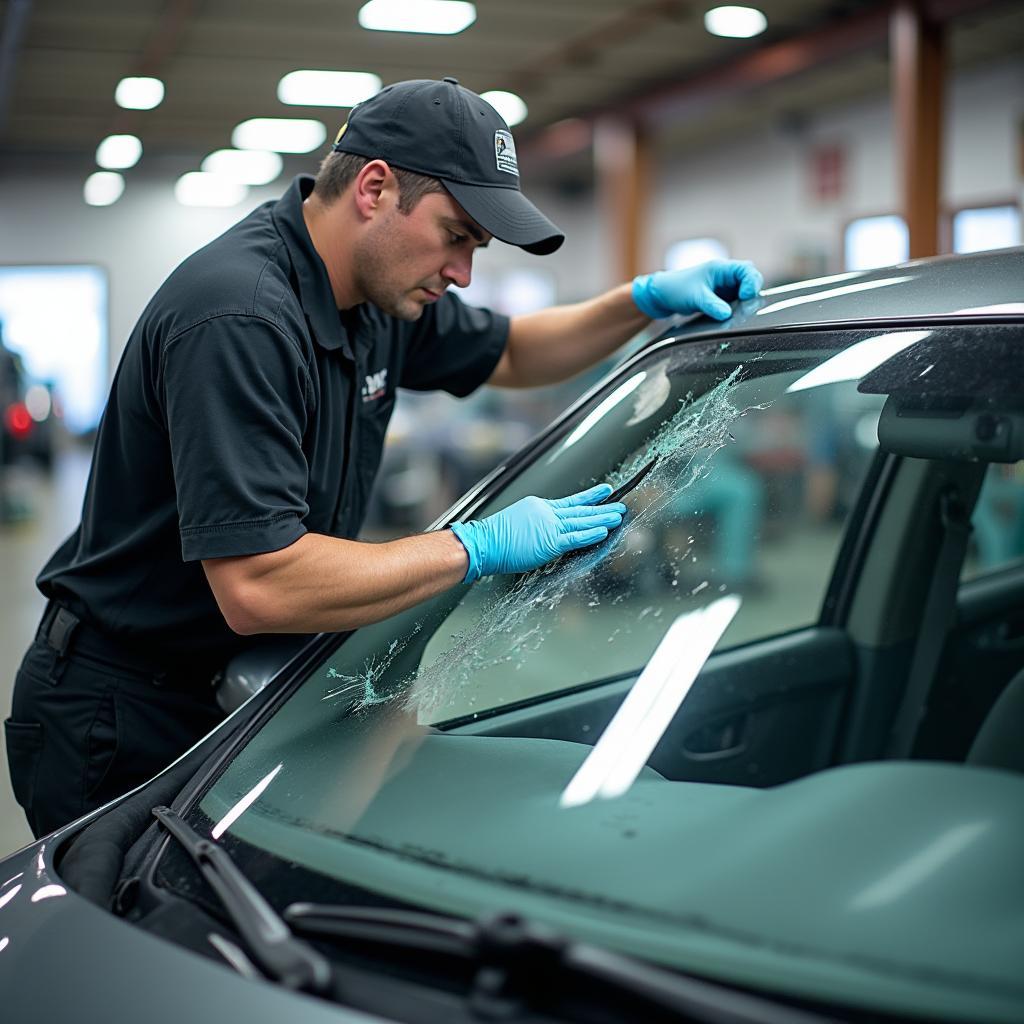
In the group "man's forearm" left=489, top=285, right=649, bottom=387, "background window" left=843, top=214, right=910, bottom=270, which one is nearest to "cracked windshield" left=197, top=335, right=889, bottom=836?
"man's forearm" left=489, top=285, right=649, bottom=387

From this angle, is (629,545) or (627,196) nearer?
(629,545)

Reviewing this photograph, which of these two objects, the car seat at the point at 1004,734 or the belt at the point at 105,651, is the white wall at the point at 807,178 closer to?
the car seat at the point at 1004,734

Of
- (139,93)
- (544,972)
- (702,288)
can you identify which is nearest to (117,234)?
(139,93)

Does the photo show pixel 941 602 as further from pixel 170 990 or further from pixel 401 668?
pixel 170 990

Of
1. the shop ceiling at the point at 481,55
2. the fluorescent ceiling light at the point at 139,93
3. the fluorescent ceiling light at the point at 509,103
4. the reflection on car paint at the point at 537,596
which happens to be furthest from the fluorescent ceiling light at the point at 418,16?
the reflection on car paint at the point at 537,596

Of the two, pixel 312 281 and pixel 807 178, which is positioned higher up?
pixel 807 178

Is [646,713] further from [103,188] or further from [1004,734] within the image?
[103,188]

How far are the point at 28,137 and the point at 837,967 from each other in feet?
42.5

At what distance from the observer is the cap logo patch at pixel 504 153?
171cm

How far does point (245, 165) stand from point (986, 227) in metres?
8.09

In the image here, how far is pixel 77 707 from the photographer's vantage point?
5.77 feet

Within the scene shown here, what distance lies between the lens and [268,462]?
147cm

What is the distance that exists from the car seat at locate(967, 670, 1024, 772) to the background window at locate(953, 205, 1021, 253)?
860cm

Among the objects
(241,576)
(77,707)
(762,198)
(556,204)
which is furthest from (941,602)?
(556,204)
